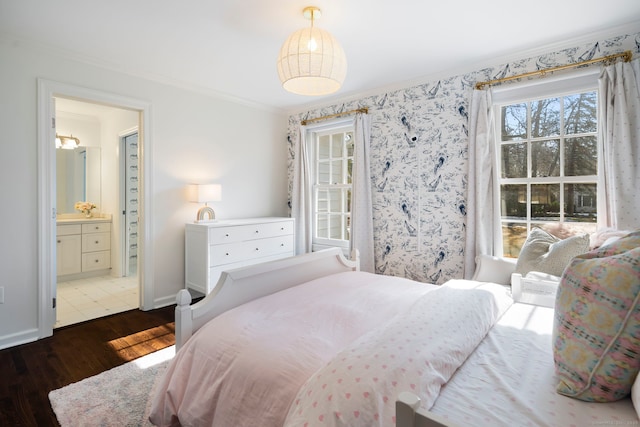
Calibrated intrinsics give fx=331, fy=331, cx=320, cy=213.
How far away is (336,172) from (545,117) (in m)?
2.31

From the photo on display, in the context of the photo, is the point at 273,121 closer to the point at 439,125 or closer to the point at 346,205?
the point at 346,205

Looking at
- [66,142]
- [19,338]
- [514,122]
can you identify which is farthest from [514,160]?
[66,142]

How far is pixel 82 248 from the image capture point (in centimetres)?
463

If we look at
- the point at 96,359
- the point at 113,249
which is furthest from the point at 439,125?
the point at 113,249

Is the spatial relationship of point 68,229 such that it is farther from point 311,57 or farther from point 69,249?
point 311,57

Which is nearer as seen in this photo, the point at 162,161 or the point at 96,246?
the point at 162,161

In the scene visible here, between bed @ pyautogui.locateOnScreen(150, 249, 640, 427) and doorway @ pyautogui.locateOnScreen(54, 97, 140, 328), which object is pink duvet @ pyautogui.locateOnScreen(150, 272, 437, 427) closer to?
bed @ pyautogui.locateOnScreen(150, 249, 640, 427)

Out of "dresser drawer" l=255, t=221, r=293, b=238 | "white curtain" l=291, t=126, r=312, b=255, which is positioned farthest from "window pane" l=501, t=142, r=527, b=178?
"dresser drawer" l=255, t=221, r=293, b=238

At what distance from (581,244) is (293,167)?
335cm

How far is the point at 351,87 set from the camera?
3.70 metres

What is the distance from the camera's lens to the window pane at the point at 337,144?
4285mm

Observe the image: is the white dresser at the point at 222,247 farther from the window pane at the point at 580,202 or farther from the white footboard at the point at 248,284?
the window pane at the point at 580,202

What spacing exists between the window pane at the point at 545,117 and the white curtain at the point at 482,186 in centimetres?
33

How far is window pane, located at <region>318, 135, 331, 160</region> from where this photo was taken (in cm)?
443
